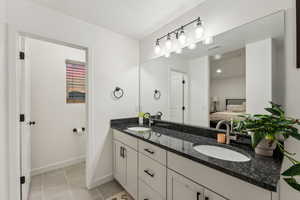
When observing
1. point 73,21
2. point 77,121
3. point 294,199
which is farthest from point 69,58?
point 294,199

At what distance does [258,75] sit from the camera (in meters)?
1.19

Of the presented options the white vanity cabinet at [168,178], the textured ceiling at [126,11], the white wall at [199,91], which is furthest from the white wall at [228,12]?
the white vanity cabinet at [168,178]

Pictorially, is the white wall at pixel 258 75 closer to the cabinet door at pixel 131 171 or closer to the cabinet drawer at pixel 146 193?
the cabinet drawer at pixel 146 193

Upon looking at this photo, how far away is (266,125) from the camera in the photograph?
91cm

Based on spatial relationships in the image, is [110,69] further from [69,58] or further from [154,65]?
[69,58]

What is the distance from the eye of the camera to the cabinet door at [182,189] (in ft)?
3.21

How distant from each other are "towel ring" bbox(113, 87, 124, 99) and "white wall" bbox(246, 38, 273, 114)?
1756 mm

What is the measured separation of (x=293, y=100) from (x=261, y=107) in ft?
0.85

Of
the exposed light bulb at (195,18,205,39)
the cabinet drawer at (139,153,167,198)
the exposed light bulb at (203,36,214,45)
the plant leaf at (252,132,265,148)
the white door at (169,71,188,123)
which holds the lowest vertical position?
the cabinet drawer at (139,153,167,198)

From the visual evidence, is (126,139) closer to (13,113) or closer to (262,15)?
(13,113)

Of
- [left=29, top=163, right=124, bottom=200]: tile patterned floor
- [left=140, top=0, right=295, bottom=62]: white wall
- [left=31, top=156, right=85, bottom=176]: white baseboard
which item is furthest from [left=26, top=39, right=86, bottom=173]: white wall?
[left=140, top=0, right=295, bottom=62]: white wall

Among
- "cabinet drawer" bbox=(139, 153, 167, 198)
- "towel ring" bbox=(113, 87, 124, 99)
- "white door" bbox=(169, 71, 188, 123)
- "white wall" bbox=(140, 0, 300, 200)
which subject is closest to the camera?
"white wall" bbox=(140, 0, 300, 200)

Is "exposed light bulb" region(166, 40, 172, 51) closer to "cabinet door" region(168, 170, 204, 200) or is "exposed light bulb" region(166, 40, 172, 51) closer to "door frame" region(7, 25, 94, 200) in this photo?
→ "cabinet door" region(168, 170, 204, 200)

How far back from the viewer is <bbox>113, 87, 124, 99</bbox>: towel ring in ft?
7.43
